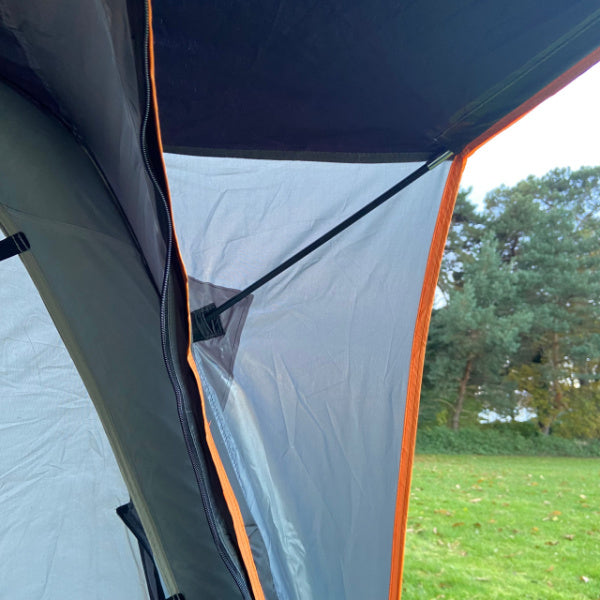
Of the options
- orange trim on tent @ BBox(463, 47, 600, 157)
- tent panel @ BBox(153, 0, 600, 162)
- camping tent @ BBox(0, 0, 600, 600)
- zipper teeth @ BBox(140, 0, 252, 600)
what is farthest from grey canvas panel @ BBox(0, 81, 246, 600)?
orange trim on tent @ BBox(463, 47, 600, 157)

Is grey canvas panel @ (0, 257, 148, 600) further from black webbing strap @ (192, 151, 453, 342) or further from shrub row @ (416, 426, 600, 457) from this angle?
shrub row @ (416, 426, 600, 457)

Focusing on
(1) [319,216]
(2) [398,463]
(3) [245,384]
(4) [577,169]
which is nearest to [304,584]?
(2) [398,463]

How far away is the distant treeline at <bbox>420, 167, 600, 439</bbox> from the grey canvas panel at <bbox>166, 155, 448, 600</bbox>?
9434 mm

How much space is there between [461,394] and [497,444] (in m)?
1.22

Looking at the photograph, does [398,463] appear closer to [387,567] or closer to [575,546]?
[387,567]

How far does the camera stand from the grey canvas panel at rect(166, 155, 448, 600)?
126 cm

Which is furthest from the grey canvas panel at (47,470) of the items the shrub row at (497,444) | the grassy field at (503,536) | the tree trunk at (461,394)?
the tree trunk at (461,394)

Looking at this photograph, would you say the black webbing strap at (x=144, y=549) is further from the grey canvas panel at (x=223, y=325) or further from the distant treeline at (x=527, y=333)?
the distant treeline at (x=527, y=333)

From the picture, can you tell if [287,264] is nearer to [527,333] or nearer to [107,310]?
[107,310]

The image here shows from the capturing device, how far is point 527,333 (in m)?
10.8

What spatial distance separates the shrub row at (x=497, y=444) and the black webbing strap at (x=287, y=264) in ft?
29.3

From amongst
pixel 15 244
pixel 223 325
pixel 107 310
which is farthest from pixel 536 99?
pixel 15 244

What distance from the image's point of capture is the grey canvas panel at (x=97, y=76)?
76cm

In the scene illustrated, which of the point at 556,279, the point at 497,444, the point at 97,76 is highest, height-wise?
the point at 556,279
